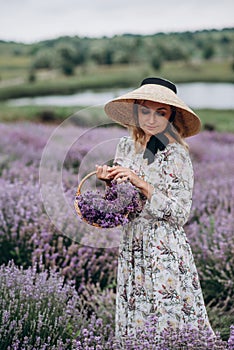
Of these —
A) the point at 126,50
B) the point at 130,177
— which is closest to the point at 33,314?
the point at 130,177

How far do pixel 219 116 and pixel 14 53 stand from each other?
4073mm

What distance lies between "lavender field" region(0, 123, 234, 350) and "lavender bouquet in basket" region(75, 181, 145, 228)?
0.79 ft

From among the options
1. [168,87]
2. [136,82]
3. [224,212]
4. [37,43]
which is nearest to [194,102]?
[136,82]

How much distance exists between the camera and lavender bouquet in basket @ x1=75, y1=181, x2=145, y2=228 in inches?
75.7

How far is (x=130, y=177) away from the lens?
1910 millimetres

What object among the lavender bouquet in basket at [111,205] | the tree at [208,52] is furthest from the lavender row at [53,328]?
the tree at [208,52]

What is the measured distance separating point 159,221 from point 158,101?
1.51 feet

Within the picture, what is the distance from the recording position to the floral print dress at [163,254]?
2.04 metres

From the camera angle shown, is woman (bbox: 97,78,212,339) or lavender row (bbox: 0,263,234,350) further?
woman (bbox: 97,78,212,339)

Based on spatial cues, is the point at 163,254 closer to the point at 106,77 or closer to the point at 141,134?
the point at 141,134

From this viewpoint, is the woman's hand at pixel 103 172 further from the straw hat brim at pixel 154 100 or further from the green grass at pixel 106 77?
the green grass at pixel 106 77

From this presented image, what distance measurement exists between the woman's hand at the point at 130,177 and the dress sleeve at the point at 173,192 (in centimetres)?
3

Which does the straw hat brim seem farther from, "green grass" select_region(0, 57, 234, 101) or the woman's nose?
"green grass" select_region(0, 57, 234, 101)

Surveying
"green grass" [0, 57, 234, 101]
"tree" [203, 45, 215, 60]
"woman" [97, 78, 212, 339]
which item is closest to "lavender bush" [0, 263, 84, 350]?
"woman" [97, 78, 212, 339]
